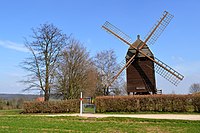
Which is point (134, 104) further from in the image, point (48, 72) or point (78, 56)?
point (78, 56)

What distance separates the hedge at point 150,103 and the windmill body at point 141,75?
410 cm

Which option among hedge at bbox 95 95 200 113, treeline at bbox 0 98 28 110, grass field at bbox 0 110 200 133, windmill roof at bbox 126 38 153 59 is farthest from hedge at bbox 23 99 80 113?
treeline at bbox 0 98 28 110

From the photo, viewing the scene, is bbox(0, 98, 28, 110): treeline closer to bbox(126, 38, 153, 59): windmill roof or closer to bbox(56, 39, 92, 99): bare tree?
bbox(56, 39, 92, 99): bare tree

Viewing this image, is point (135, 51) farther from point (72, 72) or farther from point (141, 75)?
point (72, 72)

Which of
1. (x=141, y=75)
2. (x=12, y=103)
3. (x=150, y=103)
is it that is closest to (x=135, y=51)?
(x=141, y=75)

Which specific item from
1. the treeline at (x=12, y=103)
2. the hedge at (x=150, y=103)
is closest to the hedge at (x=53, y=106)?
the hedge at (x=150, y=103)

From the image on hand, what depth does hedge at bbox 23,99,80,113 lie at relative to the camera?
2650cm

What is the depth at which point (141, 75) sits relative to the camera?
2864 cm

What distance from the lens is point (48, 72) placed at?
110 ft

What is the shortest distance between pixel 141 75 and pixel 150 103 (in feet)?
17.0

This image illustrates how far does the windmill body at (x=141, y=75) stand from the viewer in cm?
2852

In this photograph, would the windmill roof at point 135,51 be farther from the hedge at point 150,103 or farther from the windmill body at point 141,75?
the hedge at point 150,103

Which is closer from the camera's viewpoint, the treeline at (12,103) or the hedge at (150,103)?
the hedge at (150,103)

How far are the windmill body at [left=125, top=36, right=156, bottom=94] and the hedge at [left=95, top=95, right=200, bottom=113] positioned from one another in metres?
4.10
